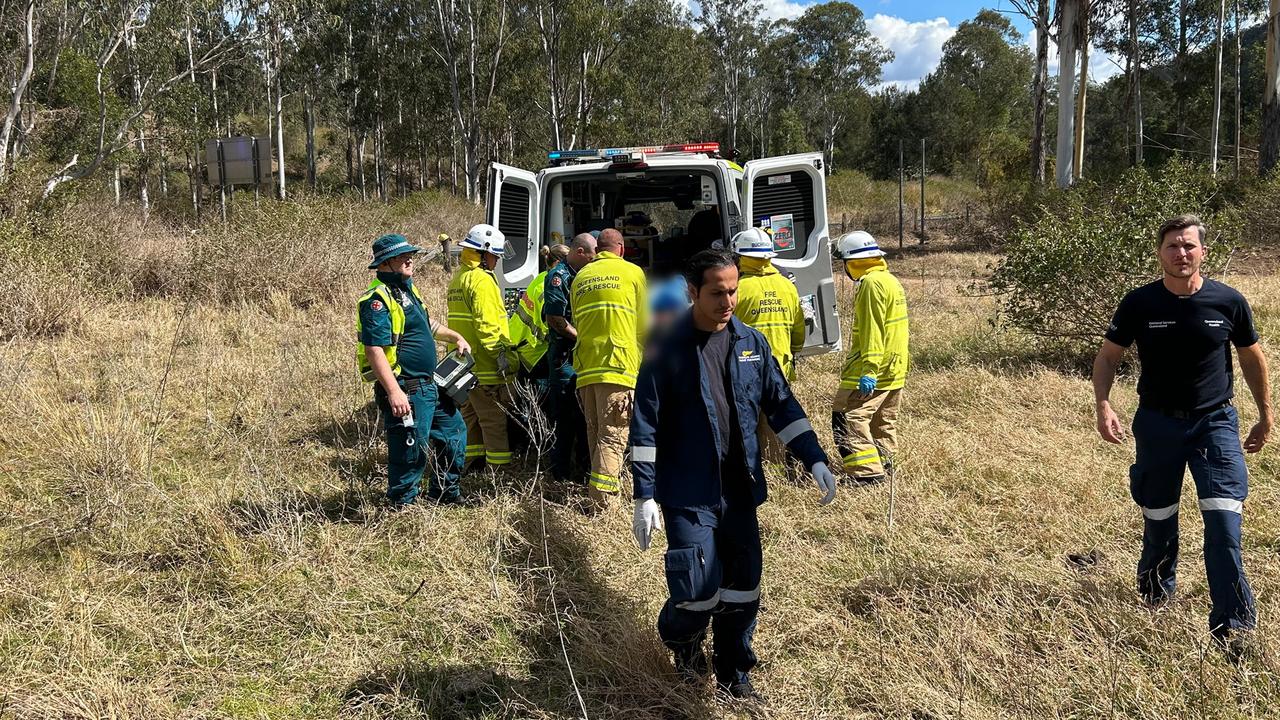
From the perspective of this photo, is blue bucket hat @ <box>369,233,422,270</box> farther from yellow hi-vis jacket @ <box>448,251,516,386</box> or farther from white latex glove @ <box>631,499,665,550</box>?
white latex glove @ <box>631,499,665,550</box>

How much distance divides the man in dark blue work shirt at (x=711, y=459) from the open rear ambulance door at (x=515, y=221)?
347 cm

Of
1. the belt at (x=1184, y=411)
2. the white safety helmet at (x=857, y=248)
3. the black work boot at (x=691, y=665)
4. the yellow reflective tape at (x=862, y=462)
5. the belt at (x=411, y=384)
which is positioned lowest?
the black work boot at (x=691, y=665)

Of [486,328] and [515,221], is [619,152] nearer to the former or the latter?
[515,221]

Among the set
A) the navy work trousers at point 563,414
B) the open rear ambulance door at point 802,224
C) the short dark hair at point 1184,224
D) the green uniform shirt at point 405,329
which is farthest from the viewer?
the open rear ambulance door at point 802,224

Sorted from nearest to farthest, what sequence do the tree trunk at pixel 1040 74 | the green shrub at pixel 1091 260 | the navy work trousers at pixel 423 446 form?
the navy work trousers at pixel 423 446, the green shrub at pixel 1091 260, the tree trunk at pixel 1040 74

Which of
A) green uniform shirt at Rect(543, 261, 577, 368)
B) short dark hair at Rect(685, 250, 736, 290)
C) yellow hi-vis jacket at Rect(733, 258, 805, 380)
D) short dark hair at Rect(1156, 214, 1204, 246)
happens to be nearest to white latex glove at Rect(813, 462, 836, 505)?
short dark hair at Rect(685, 250, 736, 290)

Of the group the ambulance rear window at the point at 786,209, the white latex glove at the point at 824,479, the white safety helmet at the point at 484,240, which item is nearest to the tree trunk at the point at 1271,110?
the ambulance rear window at the point at 786,209

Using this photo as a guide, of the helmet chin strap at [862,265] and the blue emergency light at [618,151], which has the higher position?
the blue emergency light at [618,151]

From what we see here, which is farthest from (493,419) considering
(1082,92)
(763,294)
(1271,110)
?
(1082,92)

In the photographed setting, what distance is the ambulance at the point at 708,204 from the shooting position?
5.77 meters

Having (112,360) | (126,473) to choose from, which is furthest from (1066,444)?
(112,360)

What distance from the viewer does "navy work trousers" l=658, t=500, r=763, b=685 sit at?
2.43 meters

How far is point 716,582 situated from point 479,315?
2.71m

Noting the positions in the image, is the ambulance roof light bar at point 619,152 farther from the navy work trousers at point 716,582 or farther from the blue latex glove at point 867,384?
the navy work trousers at point 716,582
